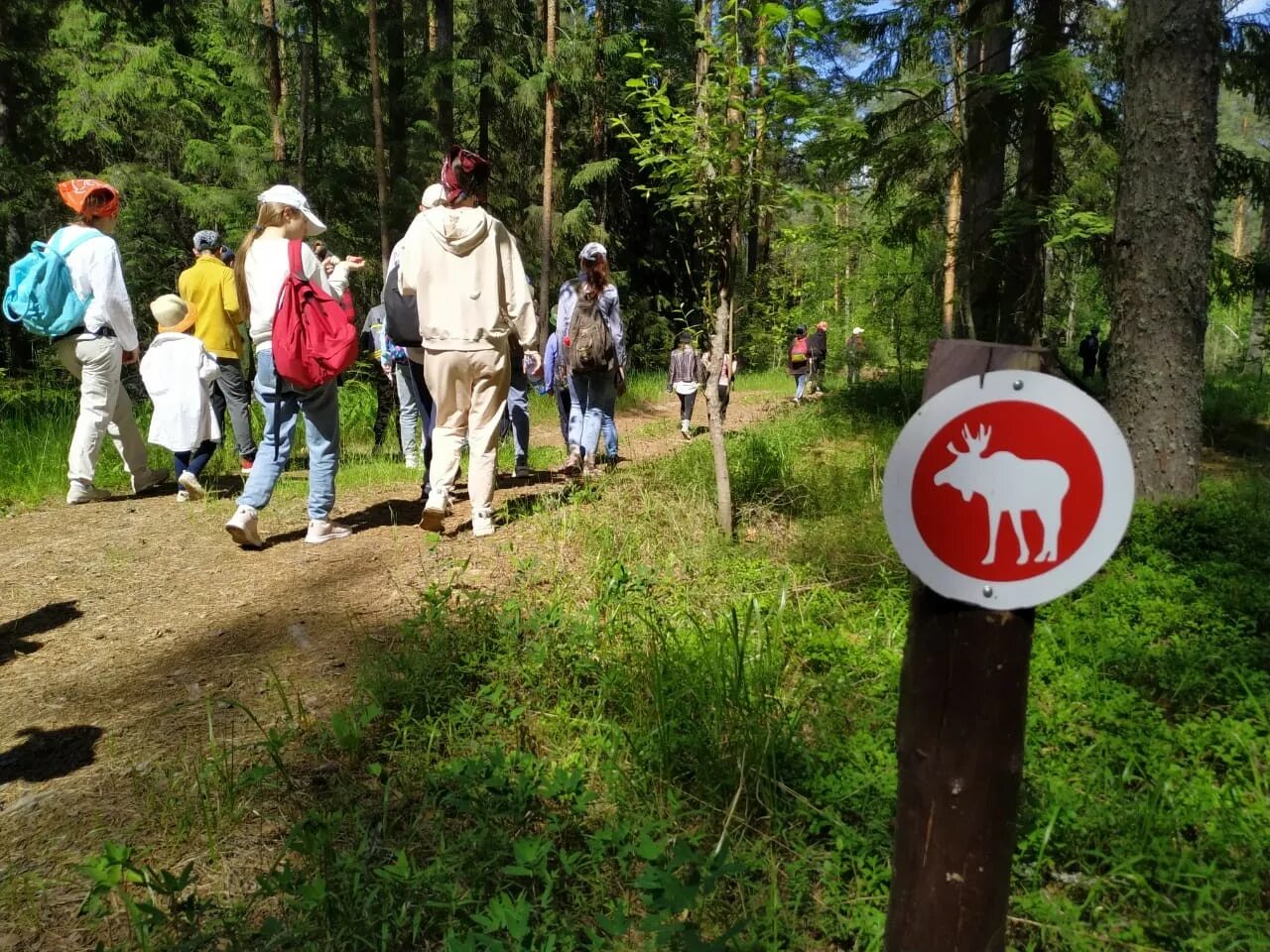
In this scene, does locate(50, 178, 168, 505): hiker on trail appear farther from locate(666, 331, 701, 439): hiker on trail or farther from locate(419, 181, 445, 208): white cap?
locate(666, 331, 701, 439): hiker on trail

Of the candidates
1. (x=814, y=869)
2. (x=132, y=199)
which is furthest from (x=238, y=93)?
(x=814, y=869)

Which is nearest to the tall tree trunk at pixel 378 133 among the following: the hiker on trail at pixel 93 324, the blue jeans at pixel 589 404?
the hiker on trail at pixel 93 324

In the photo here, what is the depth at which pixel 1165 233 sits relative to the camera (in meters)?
4.64

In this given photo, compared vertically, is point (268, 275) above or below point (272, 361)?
above

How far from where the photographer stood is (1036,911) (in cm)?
202

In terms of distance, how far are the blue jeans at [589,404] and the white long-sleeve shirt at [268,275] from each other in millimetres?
2352

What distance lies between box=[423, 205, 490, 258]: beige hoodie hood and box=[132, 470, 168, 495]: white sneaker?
368 centimetres

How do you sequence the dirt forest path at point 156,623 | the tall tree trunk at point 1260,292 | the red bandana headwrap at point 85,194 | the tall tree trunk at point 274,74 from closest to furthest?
the dirt forest path at point 156,623, the red bandana headwrap at point 85,194, the tall tree trunk at point 1260,292, the tall tree trunk at point 274,74

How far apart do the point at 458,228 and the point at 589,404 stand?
2.33 meters

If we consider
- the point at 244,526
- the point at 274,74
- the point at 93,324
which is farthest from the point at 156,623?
the point at 274,74

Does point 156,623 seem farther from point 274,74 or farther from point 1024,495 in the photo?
point 274,74

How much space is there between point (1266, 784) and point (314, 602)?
4042mm

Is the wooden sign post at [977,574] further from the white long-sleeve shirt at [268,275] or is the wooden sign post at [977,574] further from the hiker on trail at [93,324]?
the hiker on trail at [93,324]

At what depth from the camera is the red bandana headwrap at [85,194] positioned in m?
5.43
